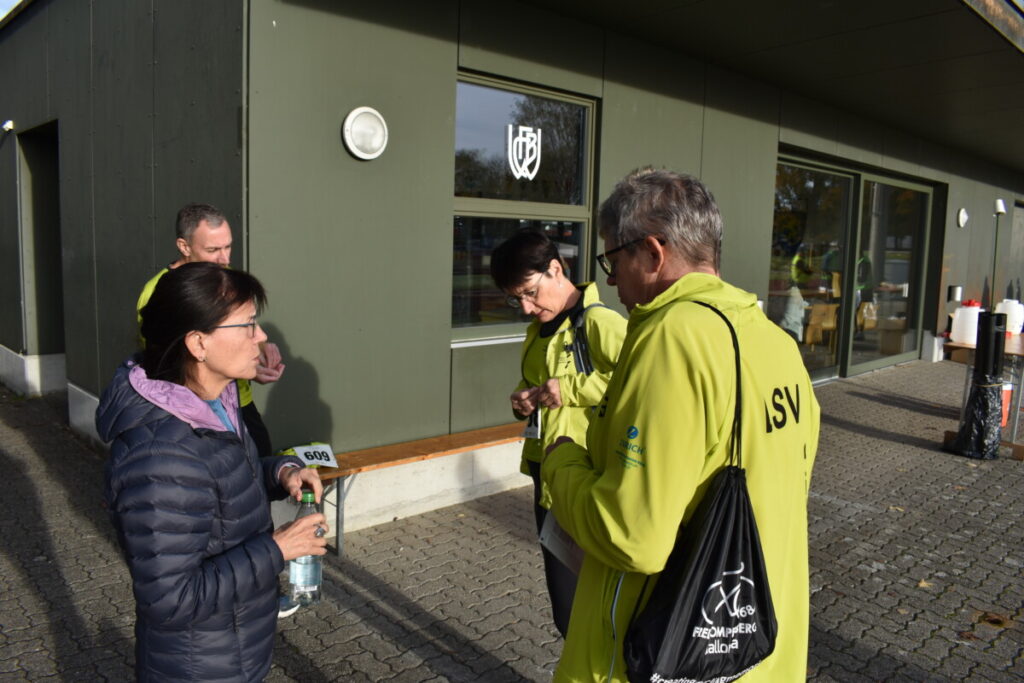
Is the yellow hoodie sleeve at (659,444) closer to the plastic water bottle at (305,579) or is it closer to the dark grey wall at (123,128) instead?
the plastic water bottle at (305,579)

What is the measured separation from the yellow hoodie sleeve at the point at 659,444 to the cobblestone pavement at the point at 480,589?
226 centimetres

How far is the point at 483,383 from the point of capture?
233 inches

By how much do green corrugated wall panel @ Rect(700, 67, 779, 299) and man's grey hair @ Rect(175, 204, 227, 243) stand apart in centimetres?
517

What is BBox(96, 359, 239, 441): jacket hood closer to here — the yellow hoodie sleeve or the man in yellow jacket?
the man in yellow jacket

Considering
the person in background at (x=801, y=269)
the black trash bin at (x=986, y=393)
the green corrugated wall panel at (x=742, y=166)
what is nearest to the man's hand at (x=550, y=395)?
the green corrugated wall panel at (x=742, y=166)

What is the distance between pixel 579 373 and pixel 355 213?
257 centimetres

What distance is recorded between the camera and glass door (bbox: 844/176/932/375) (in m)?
11.7

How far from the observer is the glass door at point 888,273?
38.3 feet

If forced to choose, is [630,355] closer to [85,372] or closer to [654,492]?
[654,492]

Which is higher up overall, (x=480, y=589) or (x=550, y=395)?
(x=550, y=395)

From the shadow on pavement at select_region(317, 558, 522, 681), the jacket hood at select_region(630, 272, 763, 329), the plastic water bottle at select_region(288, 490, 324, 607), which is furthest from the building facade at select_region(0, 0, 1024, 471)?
the jacket hood at select_region(630, 272, 763, 329)

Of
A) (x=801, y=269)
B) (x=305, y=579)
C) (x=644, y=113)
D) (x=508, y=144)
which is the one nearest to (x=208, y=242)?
(x=305, y=579)

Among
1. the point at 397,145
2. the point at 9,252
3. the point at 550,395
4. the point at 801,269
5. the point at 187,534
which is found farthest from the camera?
the point at 801,269

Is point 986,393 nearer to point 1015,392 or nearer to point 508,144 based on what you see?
point 1015,392
